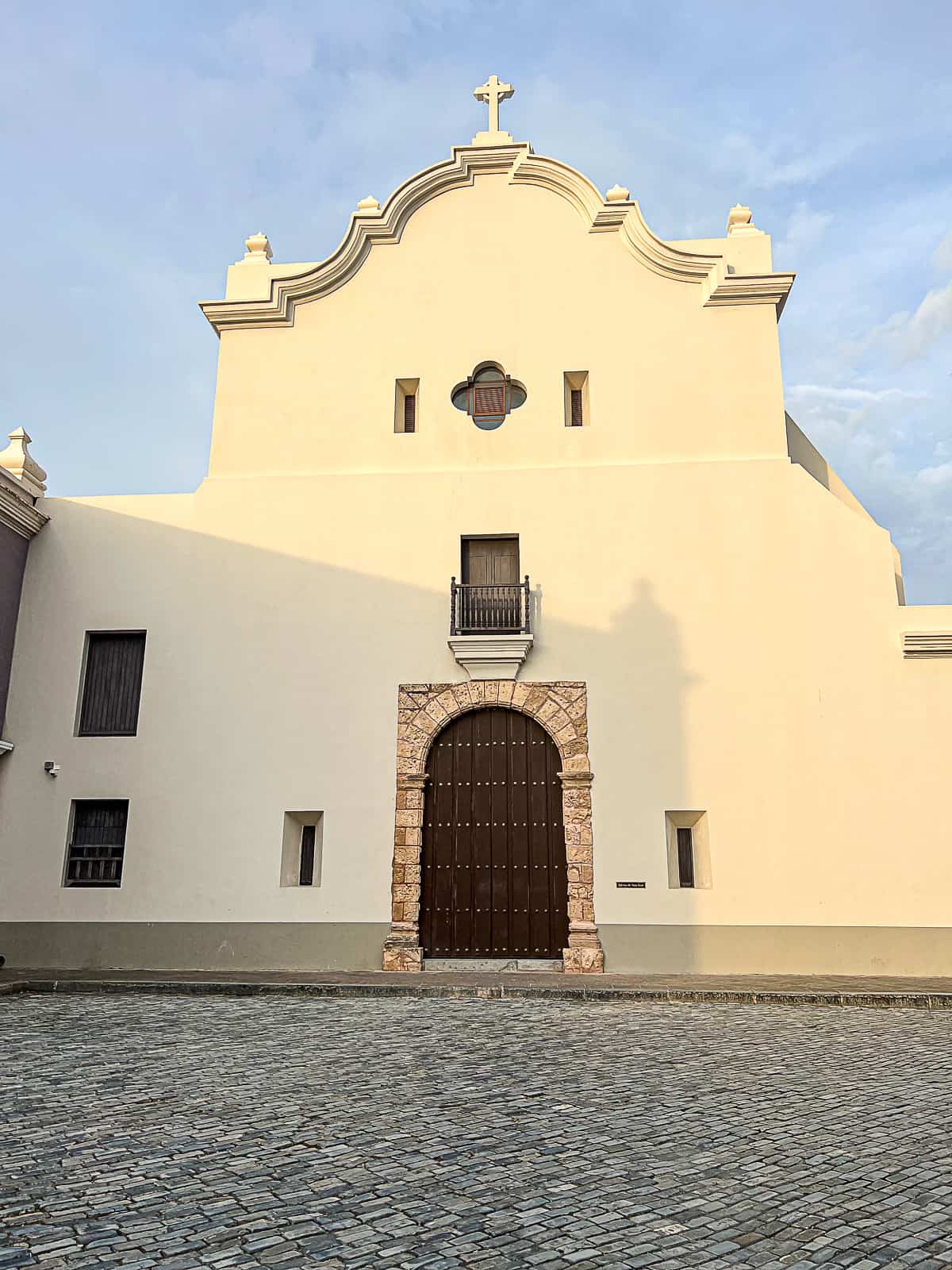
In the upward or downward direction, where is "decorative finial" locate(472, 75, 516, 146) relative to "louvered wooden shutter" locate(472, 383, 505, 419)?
upward

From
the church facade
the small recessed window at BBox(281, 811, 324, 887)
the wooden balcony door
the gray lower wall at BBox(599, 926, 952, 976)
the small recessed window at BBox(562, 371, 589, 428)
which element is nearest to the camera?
the gray lower wall at BBox(599, 926, 952, 976)

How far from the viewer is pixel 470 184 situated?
1428 cm

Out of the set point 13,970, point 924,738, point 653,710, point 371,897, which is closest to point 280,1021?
point 371,897

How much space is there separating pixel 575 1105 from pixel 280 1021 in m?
3.78

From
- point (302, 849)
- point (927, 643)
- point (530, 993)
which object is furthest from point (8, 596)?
A: point (927, 643)

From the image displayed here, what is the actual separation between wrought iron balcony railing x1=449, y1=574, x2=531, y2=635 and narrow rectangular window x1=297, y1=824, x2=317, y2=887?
10.3ft

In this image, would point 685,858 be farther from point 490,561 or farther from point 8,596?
point 8,596

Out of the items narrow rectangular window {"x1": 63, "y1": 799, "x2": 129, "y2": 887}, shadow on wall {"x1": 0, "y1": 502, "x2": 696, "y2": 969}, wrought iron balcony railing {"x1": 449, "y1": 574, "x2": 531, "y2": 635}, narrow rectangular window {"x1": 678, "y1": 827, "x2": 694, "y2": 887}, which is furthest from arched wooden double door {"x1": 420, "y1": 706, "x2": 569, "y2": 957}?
narrow rectangular window {"x1": 63, "y1": 799, "x2": 129, "y2": 887}

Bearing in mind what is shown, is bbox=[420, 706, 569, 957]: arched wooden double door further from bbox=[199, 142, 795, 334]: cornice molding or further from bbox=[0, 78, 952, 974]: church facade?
bbox=[199, 142, 795, 334]: cornice molding

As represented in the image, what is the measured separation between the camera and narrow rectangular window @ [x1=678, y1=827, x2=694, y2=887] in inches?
463

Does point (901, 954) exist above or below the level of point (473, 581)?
below

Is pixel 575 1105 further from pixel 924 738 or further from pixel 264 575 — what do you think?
pixel 264 575

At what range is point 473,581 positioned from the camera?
41.7 feet

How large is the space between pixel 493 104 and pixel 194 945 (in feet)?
41.7
